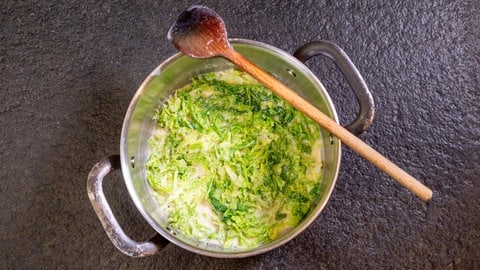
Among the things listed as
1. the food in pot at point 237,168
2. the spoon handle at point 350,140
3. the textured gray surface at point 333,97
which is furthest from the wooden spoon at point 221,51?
the textured gray surface at point 333,97

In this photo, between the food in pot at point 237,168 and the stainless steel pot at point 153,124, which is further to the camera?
the food in pot at point 237,168

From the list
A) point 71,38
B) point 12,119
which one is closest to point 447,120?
point 71,38

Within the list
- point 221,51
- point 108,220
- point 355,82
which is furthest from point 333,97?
point 108,220

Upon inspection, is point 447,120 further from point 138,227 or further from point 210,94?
point 138,227

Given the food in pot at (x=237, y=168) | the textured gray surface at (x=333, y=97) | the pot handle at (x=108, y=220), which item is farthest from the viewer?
the textured gray surface at (x=333, y=97)

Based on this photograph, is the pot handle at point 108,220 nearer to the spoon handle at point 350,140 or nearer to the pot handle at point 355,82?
the spoon handle at point 350,140
